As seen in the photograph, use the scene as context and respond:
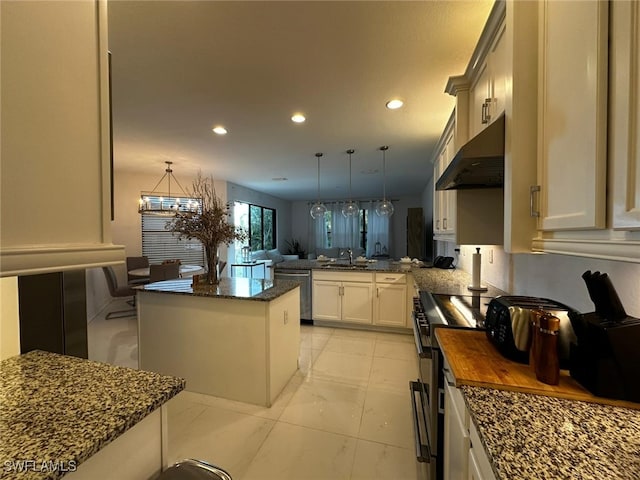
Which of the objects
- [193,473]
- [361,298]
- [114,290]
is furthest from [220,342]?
[114,290]

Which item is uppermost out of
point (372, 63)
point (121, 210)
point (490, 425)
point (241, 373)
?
point (372, 63)

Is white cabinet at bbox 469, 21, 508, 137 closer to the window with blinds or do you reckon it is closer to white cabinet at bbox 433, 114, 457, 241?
white cabinet at bbox 433, 114, 457, 241

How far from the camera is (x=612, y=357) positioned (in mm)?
745

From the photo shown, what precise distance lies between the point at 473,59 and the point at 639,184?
1476mm

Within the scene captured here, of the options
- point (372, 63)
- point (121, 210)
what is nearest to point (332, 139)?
point (372, 63)

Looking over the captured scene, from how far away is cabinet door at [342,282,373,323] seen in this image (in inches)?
143

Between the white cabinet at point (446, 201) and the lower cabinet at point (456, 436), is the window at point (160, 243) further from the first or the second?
the lower cabinet at point (456, 436)

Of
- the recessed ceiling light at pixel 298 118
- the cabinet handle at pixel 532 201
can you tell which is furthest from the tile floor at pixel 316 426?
the recessed ceiling light at pixel 298 118

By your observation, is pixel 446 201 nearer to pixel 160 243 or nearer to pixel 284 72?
pixel 284 72

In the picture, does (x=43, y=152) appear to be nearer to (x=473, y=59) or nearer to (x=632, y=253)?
(x=632, y=253)

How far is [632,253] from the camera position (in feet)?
2.00

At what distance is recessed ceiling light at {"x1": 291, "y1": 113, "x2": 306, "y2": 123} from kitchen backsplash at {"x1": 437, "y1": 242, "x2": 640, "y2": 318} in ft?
7.32

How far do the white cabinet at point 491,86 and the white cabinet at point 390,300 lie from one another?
214 centimetres

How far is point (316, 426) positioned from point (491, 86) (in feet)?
8.14
